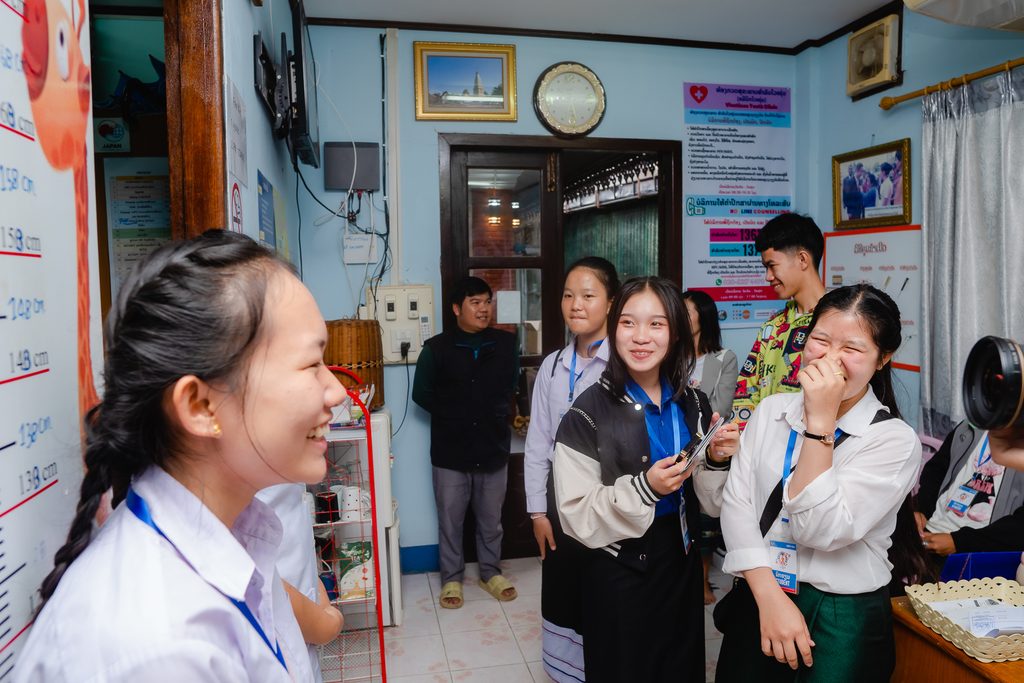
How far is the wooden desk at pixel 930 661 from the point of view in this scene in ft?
4.18

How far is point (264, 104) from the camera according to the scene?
7.02ft

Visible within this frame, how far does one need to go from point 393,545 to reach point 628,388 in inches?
68.6

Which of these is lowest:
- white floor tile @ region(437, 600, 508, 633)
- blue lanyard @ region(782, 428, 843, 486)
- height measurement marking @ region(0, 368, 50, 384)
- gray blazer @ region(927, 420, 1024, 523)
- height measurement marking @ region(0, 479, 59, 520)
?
white floor tile @ region(437, 600, 508, 633)

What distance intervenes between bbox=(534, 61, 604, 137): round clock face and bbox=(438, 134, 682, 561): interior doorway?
83mm

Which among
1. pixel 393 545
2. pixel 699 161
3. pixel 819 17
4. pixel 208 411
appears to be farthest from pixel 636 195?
pixel 208 411

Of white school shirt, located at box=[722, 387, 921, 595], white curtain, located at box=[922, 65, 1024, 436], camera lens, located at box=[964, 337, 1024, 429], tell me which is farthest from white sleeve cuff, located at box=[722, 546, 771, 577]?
white curtain, located at box=[922, 65, 1024, 436]

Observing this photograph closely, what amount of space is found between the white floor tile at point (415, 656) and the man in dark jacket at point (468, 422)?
1.05 ft

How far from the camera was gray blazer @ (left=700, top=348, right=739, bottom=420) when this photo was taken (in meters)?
3.19

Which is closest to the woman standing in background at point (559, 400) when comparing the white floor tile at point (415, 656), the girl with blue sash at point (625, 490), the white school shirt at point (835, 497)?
the girl with blue sash at point (625, 490)

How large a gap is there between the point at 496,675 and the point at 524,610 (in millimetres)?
538

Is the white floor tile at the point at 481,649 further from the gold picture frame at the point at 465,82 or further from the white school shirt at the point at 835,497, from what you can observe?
the gold picture frame at the point at 465,82

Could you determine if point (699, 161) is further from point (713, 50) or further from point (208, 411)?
point (208, 411)

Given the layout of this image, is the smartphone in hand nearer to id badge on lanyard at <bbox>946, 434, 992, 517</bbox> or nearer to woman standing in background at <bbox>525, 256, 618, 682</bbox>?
woman standing in background at <bbox>525, 256, 618, 682</bbox>

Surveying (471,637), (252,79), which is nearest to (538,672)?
(471,637)
